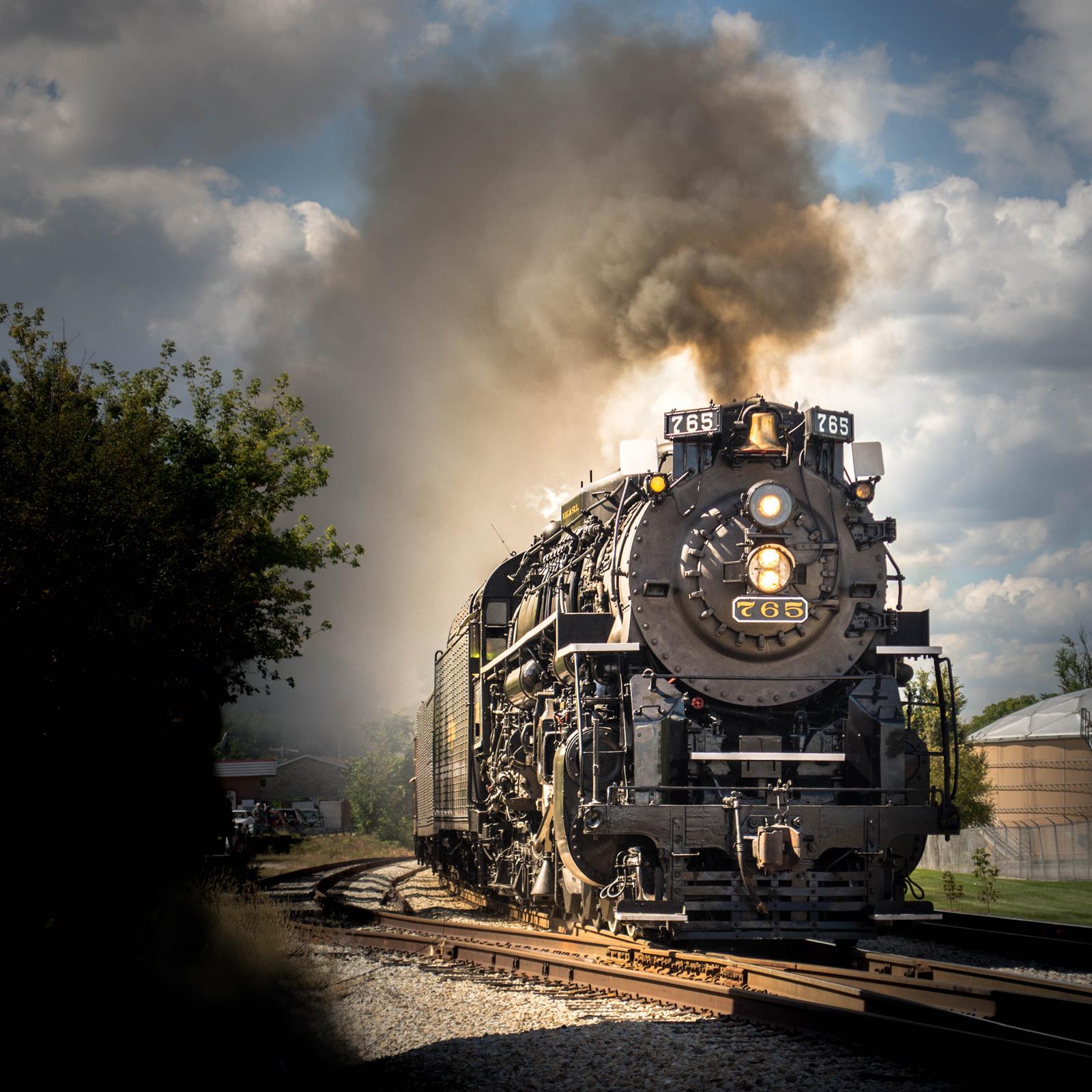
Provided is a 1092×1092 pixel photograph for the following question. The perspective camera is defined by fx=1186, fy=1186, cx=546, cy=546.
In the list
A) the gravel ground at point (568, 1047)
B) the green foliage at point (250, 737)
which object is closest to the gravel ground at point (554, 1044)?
the gravel ground at point (568, 1047)

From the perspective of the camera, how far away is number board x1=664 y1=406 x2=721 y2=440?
37.4 feet

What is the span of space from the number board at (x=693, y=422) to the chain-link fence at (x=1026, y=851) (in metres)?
20.4

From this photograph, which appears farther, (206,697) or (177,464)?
(177,464)

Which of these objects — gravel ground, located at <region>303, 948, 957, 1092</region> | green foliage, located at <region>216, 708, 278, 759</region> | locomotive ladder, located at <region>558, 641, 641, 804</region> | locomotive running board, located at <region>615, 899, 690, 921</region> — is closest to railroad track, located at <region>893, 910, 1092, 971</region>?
locomotive running board, located at <region>615, 899, 690, 921</region>

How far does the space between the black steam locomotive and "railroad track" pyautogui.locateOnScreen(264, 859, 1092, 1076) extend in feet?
1.69

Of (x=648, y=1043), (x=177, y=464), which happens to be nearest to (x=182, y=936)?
(x=648, y=1043)

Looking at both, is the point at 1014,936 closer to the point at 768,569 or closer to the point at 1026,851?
the point at 768,569

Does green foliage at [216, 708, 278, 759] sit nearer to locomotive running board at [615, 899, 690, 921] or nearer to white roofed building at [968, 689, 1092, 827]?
white roofed building at [968, 689, 1092, 827]

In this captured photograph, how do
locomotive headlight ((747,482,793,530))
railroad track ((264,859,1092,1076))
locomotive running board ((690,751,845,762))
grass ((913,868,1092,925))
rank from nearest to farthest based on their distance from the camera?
1. railroad track ((264,859,1092,1076))
2. locomotive running board ((690,751,845,762))
3. locomotive headlight ((747,482,793,530))
4. grass ((913,868,1092,925))

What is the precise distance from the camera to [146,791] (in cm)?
1347

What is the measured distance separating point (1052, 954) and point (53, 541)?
10.4 m

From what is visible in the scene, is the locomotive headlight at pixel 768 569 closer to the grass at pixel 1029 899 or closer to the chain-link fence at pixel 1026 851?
the grass at pixel 1029 899

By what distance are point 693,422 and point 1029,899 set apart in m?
15.5

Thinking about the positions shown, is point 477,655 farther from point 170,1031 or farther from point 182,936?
point 170,1031
